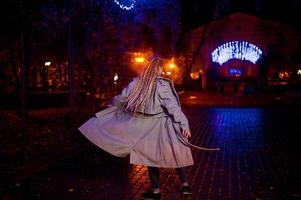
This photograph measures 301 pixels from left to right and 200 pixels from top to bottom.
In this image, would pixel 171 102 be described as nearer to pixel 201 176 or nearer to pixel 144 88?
pixel 144 88

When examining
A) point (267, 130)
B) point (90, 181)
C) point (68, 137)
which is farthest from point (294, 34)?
point (90, 181)

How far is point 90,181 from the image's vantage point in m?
7.45

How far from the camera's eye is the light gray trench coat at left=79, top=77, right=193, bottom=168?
6.13 m

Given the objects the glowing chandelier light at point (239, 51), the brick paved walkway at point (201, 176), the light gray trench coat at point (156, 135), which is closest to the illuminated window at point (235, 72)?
the glowing chandelier light at point (239, 51)

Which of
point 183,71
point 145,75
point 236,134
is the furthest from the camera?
point 183,71

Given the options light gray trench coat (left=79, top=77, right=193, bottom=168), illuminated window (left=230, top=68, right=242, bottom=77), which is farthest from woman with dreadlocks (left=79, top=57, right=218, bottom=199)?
illuminated window (left=230, top=68, right=242, bottom=77)

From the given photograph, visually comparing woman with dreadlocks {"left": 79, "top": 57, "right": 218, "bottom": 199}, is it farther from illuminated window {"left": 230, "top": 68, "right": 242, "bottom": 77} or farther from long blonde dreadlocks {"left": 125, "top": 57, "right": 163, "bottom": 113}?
illuminated window {"left": 230, "top": 68, "right": 242, "bottom": 77}

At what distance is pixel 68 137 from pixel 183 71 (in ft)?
115

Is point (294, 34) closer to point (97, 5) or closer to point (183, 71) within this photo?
point (183, 71)

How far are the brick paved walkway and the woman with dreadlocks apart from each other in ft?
2.04

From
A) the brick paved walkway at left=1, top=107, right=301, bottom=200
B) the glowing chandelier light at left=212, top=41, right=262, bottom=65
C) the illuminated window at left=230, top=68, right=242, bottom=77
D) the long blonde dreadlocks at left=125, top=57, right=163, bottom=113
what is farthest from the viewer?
the illuminated window at left=230, top=68, right=242, bottom=77

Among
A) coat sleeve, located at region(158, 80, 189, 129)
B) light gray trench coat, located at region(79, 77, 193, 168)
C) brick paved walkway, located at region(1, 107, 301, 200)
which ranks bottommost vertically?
brick paved walkway, located at region(1, 107, 301, 200)

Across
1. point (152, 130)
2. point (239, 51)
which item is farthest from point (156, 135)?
point (239, 51)

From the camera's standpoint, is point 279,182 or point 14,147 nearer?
point 279,182
